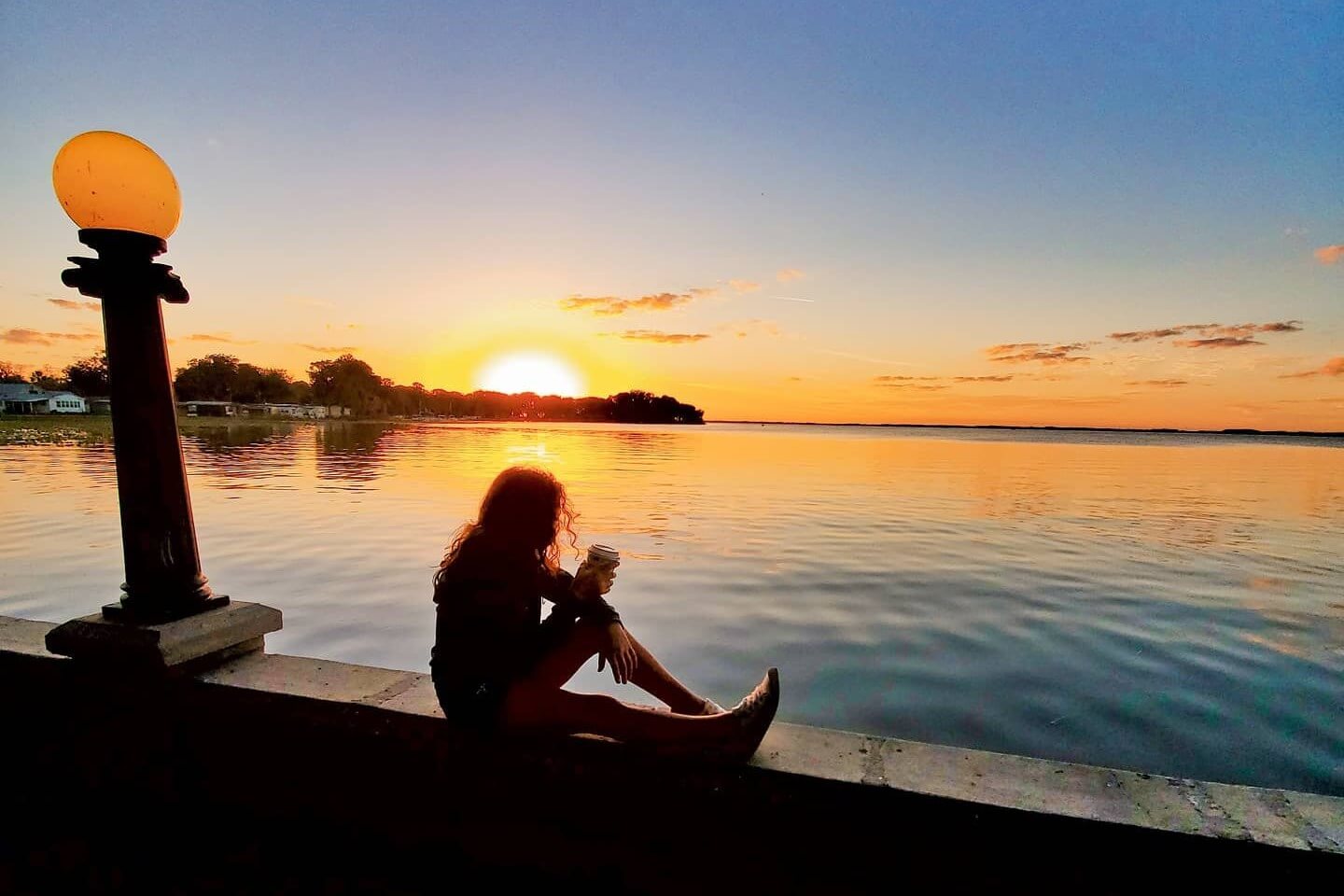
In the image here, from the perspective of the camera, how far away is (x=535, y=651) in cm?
285

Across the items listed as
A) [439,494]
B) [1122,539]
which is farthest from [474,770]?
[439,494]

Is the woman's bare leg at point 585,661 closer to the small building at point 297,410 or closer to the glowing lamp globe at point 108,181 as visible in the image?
the glowing lamp globe at point 108,181

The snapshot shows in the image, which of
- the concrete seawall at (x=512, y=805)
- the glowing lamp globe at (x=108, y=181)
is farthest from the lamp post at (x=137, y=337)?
the concrete seawall at (x=512, y=805)

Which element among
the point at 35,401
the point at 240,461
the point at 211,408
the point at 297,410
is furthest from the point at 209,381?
the point at 240,461

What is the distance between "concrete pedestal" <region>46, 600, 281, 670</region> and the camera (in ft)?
10.3

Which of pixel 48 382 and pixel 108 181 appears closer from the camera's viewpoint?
pixel 108 181

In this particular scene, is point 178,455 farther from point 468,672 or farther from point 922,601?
point 922,601

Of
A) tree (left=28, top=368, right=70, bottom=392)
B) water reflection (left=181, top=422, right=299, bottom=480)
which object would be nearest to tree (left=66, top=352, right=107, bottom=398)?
tree (left=28, top=368, right=70, bottom=392)

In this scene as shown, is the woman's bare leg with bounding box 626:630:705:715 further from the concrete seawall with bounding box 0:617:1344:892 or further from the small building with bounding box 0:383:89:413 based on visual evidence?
the small building with bounding box 0:383:89:413

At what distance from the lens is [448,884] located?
2.71 meters

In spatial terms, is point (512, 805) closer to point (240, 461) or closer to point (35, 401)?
point (240, 461)

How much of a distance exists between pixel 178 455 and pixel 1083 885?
4261 mm

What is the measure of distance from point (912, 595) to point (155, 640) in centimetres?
782

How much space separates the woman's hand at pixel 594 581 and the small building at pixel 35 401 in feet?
439
